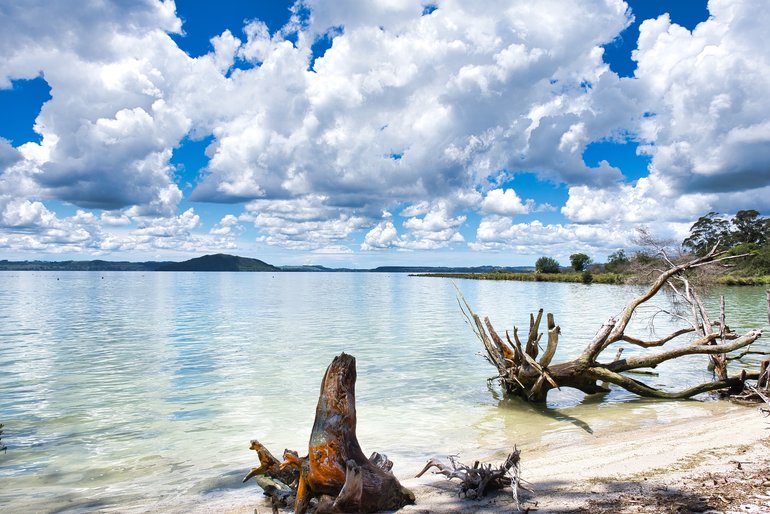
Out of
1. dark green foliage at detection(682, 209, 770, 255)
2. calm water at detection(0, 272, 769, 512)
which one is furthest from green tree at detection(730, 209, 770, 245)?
calm water at detection(0, 272, 769, 512)

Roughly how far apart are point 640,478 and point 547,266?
439 feet

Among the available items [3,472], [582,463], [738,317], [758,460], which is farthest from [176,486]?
[738,317]

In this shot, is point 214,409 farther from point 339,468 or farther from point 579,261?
point 579,261

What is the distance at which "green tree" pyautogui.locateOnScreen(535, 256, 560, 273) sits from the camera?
133125mm

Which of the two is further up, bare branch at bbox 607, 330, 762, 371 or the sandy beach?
bare branch at bbox 607, 330, 762, 371

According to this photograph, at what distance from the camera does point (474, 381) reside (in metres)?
16.0

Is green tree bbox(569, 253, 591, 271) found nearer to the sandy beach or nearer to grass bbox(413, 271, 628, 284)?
grass bbox(413, 271, 628, 284)

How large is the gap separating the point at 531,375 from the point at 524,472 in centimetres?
560

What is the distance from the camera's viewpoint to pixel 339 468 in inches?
218

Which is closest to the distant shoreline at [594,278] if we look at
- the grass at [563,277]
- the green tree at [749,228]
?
the grass at [563,277]

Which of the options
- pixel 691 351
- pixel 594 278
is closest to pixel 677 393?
pixel 691 351

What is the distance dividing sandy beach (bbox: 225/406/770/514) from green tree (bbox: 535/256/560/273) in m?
129

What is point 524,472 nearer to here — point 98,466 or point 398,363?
point 98,466

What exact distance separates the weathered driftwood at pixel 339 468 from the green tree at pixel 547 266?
134 m
